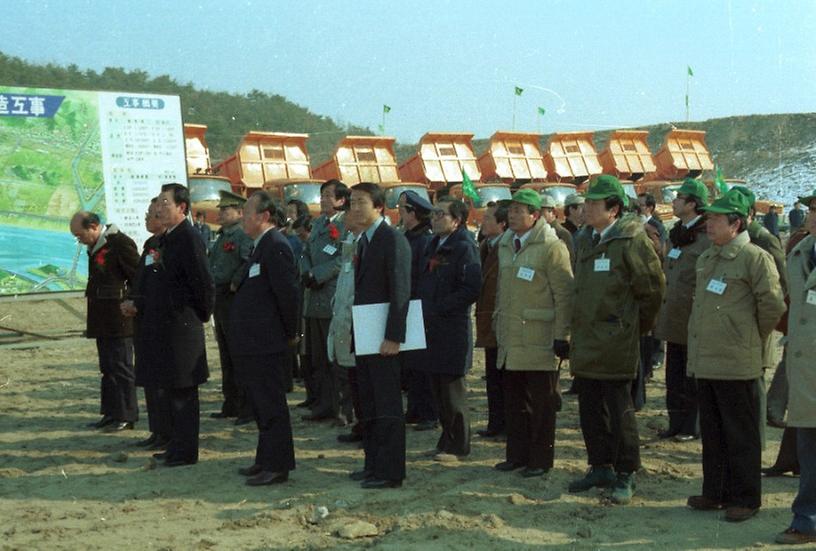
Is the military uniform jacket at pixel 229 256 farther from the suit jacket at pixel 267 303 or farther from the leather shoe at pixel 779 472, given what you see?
the leather shoe at pixel 779 472

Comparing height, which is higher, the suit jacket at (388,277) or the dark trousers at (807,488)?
the suit jacket at (388,277)

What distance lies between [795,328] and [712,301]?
1.75ft

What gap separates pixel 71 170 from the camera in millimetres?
11188

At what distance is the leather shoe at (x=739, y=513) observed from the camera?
206 inches

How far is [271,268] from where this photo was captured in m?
6.07

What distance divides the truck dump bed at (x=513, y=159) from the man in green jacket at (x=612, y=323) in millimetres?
22551

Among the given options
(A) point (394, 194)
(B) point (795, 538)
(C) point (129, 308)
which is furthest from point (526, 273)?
(A) point (394, 194)

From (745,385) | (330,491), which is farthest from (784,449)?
(330,491)

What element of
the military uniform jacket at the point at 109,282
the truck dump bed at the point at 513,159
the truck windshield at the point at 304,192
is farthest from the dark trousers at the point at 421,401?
the truck dump bed at the point at 513,159

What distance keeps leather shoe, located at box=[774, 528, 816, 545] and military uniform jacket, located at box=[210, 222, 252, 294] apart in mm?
4910

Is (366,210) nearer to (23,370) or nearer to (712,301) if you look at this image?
(712,301)

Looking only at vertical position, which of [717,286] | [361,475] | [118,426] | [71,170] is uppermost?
[71,170]

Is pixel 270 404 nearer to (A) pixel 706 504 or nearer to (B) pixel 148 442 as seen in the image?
(B) pixel 148 442

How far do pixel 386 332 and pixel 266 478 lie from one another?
1.24 meters
